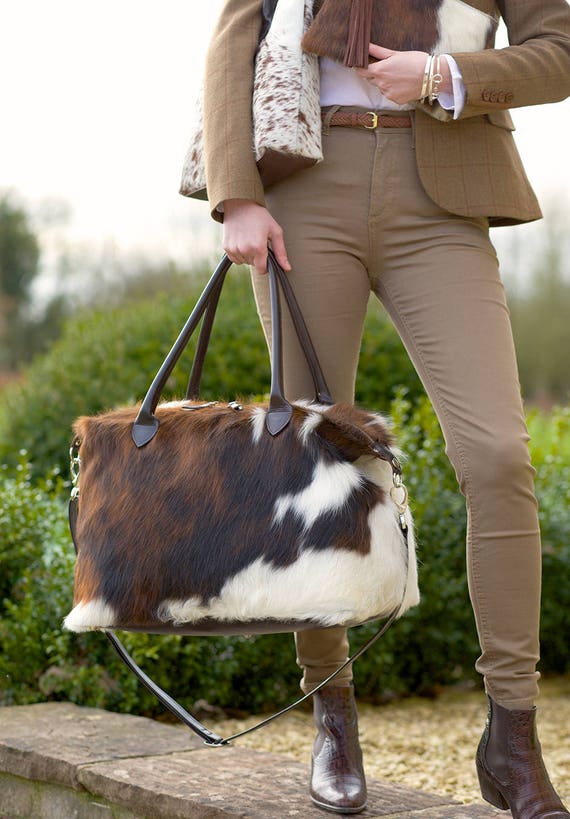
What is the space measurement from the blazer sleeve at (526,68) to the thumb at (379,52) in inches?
4.9

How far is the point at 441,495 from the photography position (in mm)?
4070

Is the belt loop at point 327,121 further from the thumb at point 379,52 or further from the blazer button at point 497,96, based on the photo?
the blazer button at point 497,96

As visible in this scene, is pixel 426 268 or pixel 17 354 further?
pixel 17 354

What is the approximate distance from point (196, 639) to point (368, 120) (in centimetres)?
199

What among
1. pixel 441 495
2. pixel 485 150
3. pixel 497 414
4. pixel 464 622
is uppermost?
pixel 485 150

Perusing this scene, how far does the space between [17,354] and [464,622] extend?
54.1 ft

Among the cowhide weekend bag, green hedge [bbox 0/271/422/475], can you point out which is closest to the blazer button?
the cowhide weekend bag

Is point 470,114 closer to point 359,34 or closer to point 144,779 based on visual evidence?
point 359,34

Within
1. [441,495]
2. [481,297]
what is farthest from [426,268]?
[441,495]

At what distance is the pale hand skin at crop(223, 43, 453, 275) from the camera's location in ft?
7.02

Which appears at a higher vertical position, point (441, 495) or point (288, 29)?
point (288, 29)

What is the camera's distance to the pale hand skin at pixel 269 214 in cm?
214

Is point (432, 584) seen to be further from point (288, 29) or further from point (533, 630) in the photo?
point (288, 29)

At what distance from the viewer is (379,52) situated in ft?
7.15
